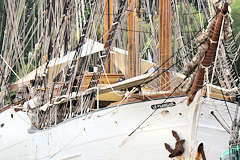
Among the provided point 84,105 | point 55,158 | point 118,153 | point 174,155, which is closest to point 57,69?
point 84,105

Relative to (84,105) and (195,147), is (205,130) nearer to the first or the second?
(195,147)

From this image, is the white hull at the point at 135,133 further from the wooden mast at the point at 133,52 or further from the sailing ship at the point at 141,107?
the wooden mast at the point at 133,52

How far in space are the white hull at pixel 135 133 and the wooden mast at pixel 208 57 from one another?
0.44ft

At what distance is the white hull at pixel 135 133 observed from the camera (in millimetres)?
4207

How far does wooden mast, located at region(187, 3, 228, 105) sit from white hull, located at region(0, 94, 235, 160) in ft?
0.44

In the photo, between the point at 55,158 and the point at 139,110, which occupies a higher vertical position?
the point at 139,110

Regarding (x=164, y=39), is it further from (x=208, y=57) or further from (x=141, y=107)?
(x=208, y=57)

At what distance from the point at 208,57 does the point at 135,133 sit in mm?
1360

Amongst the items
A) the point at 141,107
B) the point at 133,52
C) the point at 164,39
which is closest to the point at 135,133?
the point at 141,107

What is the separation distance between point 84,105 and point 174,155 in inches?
59.9

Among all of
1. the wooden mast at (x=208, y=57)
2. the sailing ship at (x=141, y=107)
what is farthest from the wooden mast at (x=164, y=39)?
the wooden mast at (x=208, y=57)

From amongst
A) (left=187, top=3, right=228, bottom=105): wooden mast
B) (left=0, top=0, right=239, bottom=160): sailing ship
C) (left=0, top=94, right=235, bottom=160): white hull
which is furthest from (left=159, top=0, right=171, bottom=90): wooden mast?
(left=187, top=3, right=228, bottom=105): wooden mast

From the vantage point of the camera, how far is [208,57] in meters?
3.69

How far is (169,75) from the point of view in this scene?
4.78 metres
